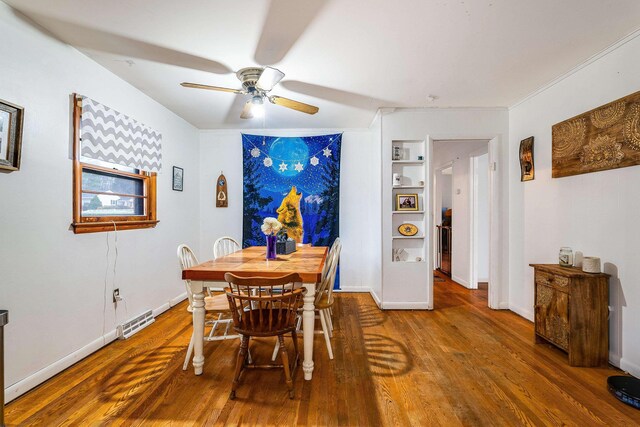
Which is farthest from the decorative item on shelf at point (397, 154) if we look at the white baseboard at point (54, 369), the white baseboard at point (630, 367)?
the white baseboard at point (54, 369)

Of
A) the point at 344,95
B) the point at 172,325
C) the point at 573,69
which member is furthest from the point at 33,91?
the point at 573,69

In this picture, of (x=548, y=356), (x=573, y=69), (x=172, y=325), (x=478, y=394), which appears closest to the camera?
(x=478, y=394)

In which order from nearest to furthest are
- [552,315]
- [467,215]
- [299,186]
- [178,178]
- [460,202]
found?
[552,315] → [178,178] → [299,186] → [467,215] → [460,202]

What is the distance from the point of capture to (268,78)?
2418 millimetres

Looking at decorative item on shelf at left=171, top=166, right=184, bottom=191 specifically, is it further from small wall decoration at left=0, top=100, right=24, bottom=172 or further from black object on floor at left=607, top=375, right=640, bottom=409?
black object on floor at left=607, top=375, right=640, bottom=409

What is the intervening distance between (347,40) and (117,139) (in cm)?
223

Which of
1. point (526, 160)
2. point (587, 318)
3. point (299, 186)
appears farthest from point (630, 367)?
point (299, 186)

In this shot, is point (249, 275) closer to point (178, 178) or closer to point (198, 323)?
point (198, 323)

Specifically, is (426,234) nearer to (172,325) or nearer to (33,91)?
(172,325)

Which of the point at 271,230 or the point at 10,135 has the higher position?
the point at 10,135

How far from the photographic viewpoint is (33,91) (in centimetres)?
207

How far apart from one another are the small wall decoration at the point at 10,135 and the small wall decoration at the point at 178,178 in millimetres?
1973

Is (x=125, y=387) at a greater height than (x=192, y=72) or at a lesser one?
lesser

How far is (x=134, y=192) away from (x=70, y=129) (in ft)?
3.17
